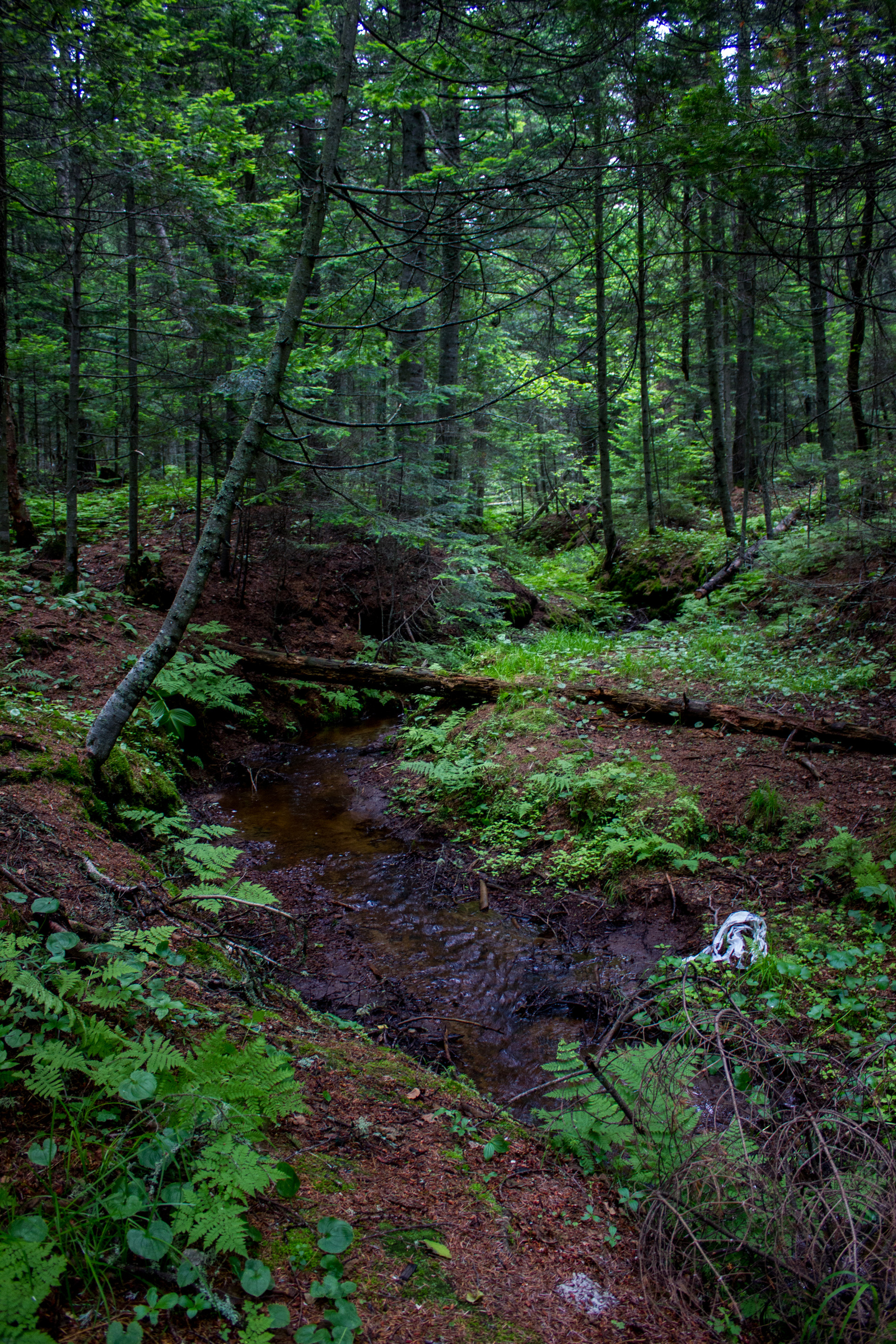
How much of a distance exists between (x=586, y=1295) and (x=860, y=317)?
11.1 meters

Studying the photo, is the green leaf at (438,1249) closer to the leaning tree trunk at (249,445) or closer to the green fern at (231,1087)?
the green fern at (231,1087)

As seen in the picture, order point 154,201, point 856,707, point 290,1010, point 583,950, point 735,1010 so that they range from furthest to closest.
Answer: point 154,201 → point 856,707 → point 583,950 → point 290,1010 → point 735,1010

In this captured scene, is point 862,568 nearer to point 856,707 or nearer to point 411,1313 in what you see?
point 856,707

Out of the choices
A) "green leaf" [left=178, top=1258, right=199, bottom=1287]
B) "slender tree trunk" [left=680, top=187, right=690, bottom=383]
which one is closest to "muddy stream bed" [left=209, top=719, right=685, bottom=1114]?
"green leaf" [left=178, top=1258, right=199, bottom=1287]

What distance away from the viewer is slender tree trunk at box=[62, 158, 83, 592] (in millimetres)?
8820

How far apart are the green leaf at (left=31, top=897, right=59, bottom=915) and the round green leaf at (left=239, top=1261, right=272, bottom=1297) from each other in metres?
1.56

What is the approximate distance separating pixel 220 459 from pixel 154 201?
388 cm

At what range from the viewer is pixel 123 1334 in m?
1.54

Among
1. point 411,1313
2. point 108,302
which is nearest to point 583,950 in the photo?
point 411,1313

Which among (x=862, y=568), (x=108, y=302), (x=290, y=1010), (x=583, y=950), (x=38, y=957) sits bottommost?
(x=583, y=950)

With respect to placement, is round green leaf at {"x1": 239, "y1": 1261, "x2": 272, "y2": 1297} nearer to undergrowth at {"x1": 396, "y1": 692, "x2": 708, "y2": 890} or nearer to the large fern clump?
the large fern clump

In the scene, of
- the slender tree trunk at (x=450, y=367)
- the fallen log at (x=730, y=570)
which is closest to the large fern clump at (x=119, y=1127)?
the slender tree trunk at (x=450, y=367)

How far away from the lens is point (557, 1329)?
2033 mm

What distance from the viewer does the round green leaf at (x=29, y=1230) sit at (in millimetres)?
1629
